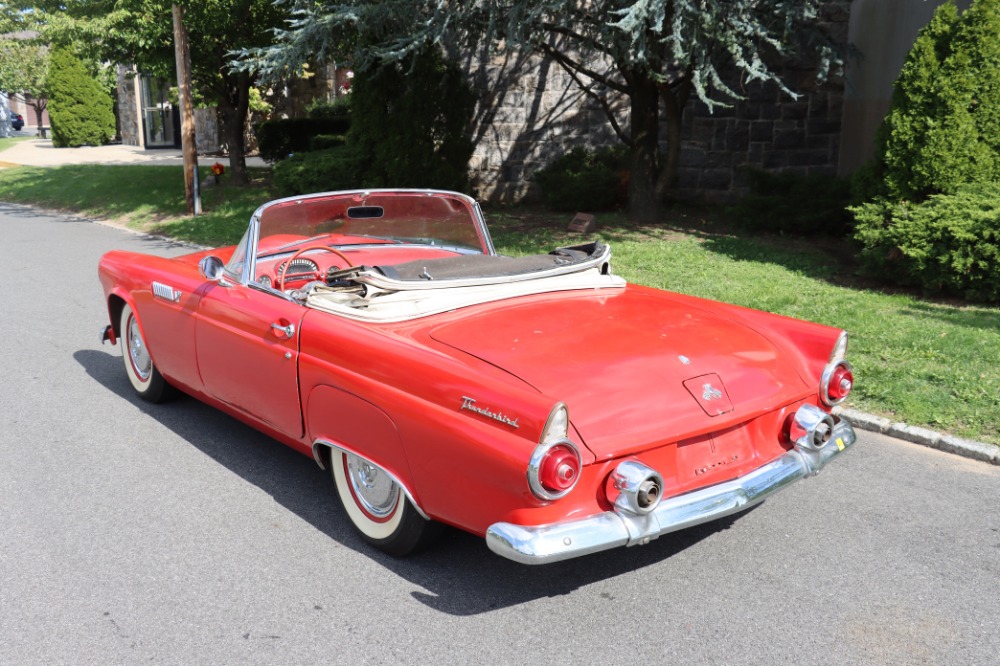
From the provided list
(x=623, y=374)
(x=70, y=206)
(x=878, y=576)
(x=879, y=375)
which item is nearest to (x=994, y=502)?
(x=878, y=576)

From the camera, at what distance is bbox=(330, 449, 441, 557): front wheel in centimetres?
371

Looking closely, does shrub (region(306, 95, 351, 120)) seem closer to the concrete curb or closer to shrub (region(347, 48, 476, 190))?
shrub (region(347, 48, 476, 190))

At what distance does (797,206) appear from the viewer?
11477 millimetres

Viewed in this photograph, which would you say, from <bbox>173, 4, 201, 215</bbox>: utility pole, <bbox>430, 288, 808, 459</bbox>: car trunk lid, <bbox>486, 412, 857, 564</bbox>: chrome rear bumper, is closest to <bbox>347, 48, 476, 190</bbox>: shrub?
<bbox>173, 4, 201, 215</bbox>: utility pole

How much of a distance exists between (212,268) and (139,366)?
1.52 m

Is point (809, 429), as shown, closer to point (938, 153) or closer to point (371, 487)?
point (371, 487)

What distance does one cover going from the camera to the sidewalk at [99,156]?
84.0 ft

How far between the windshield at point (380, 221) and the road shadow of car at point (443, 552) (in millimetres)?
1148

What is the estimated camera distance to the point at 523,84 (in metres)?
15.1

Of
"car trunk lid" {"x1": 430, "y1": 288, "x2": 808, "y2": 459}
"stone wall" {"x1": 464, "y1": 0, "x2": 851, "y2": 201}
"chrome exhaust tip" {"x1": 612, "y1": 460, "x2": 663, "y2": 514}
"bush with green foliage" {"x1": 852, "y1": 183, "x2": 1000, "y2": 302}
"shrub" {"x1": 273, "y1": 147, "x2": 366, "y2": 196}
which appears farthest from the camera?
"shrub" {"x1": 273, "y1": 147, "x2": 366, "y2": 196}

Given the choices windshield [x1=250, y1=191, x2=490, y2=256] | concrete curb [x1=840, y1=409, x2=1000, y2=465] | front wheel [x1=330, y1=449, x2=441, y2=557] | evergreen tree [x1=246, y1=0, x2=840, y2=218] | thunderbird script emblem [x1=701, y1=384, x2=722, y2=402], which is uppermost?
evergreen tree [x1=246, y1=0, x2=840, y2=218]

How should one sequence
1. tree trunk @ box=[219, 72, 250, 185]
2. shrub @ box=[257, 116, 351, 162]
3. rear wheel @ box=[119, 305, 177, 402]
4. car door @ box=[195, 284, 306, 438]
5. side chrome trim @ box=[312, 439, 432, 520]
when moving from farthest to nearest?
1. shrub @ box=[257, 116, 351, 162]
2. tree trunk @ box=[219, 72, 250, 185]
3. rear wheel @ box=[119, 305, 177, 402]
4. car door @ box=[195, 284, 306, 438]
5. side chrome trim @ box=[312, 439, 432, 520]

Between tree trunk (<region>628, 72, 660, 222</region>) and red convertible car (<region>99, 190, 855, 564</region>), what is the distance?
7834 mm

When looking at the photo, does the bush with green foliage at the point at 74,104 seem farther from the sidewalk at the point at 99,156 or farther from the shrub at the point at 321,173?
the shrub at the point at 321,173
